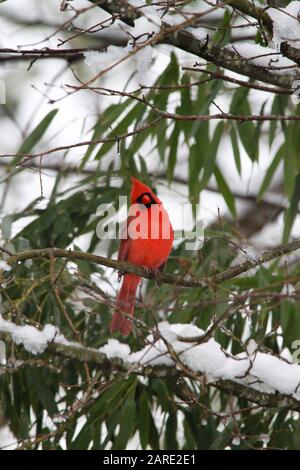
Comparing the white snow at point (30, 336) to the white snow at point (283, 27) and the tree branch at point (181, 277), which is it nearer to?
the tree branch at point (181, 277)

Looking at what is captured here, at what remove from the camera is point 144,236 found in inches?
160

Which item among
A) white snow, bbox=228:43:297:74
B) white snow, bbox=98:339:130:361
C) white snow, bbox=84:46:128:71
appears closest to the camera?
white snow, bbox=84:46:128:71

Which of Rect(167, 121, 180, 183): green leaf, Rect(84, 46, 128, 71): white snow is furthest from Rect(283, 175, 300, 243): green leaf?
Rect(84, 46, 128, 71): white snow

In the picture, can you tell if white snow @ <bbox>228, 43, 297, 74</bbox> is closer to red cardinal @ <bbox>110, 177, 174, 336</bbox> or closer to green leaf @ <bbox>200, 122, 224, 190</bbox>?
red cardinal @ <bbox>110, 177, 174, 336</bbox>

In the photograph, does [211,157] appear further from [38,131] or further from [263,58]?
[263,58]

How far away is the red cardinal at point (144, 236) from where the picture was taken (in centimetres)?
395

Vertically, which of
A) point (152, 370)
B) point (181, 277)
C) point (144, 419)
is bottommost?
point (144, 419)

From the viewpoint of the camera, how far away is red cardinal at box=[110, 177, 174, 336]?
395 centimetres

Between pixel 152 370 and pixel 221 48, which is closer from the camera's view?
pixel 221 48

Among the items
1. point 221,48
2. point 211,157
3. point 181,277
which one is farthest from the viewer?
point 211,157

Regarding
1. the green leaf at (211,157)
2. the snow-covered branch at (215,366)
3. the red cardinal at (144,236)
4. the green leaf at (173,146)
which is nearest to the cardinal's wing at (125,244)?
the red cardinal at (144,236)

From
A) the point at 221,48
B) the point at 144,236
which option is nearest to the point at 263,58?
the point at 221,48
